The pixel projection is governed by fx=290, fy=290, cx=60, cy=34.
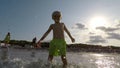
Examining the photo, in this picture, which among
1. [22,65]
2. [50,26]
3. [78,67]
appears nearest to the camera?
[22,65]

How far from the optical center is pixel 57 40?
929 cm

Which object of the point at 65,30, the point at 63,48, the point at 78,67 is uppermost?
the point at 65,30

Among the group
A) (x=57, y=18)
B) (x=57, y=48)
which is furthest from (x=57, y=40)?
(x=57, y=18)

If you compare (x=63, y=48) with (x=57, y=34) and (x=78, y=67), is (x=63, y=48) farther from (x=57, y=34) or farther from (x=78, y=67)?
(x=78, y=67)

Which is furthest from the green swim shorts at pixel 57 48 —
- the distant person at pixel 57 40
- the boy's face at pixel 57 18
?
the boy's face at pixel 57 18

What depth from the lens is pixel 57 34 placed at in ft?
30.9

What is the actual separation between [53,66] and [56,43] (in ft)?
2.40

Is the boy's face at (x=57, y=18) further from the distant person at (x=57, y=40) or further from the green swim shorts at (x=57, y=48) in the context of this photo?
the green swim shorts at (x=57, y=48)

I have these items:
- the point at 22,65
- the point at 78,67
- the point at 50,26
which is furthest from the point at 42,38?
the point at 78,67

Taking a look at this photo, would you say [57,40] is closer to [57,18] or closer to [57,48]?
[57,48]

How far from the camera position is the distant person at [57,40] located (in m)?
9.20

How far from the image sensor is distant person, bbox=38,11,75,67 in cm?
920

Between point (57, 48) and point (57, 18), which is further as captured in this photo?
point (57, 18)

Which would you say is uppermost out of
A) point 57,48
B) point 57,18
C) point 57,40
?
point 57,18
